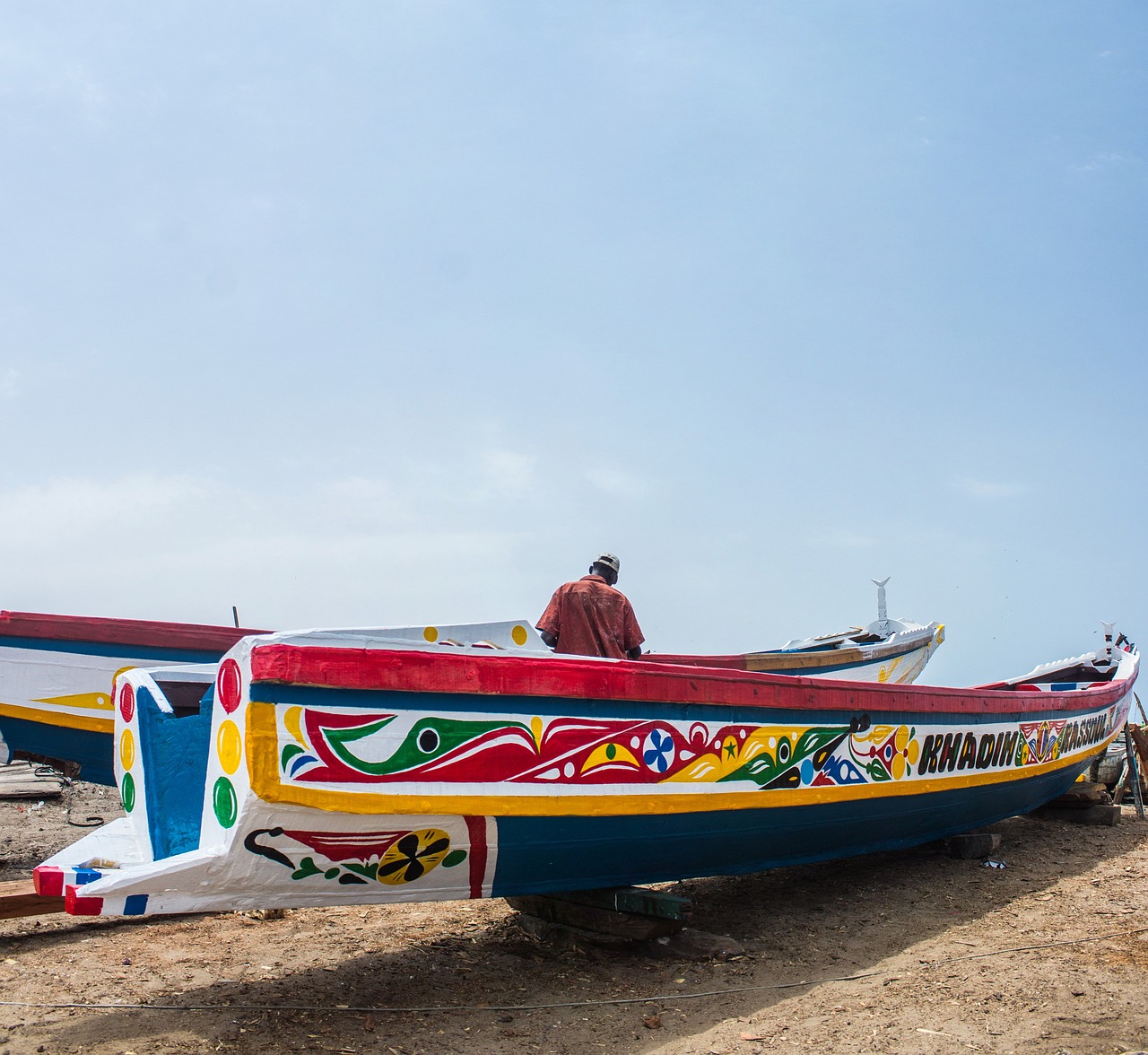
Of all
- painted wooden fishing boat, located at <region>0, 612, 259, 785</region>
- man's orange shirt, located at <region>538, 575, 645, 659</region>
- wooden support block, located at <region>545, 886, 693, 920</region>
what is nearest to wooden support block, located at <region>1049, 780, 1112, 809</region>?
man's orange shirt, located at <region>538, 575, 645, 659</region>

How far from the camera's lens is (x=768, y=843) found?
5332 mm

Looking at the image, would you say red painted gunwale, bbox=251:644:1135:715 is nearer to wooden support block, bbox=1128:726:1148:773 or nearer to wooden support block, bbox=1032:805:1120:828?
wooden support block, bbox=1032:805:1120:828

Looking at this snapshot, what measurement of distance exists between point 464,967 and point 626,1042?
4.00 ft

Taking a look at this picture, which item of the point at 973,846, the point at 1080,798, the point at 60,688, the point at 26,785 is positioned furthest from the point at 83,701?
the point at 1080,798

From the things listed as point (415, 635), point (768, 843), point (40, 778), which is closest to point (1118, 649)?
point (768, 843)

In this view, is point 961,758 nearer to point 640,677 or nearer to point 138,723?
point 640,677

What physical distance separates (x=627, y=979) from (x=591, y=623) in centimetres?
187

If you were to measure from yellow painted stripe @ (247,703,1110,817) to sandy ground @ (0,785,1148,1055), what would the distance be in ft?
2.49

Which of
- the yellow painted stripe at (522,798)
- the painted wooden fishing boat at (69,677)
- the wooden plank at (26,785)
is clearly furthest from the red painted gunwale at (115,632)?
the yellow painted stripe at (522,798)

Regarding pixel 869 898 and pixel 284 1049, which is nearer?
pixel 284 1049

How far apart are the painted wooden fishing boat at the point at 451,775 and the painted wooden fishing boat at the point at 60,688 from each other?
9.14ft

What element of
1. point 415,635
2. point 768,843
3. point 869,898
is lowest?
point 869,898

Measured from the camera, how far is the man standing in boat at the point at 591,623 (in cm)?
561

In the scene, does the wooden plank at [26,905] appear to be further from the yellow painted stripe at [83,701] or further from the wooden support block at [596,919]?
the yellow painted stripe at [83,701]
